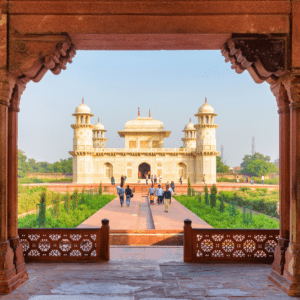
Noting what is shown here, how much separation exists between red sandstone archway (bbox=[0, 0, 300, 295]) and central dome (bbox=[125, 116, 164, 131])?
34141 mm

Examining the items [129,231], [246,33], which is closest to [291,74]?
[246,33]

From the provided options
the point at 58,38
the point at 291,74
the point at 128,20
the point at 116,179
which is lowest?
the point at 116,179

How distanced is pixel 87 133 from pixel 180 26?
30313mm

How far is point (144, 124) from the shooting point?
38.4 meters

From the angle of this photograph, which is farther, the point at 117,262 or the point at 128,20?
the point at 117,262

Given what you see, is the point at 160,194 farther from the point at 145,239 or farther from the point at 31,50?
the point at 31,50

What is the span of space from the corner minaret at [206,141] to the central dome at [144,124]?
6924 mm

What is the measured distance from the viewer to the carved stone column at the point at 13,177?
366 cm

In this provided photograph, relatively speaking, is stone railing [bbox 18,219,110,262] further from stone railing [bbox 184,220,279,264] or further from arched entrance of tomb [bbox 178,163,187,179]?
arched entrance of tomb [bbox 178,163,187,179]

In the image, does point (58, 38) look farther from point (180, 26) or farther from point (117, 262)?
point (117, 262)

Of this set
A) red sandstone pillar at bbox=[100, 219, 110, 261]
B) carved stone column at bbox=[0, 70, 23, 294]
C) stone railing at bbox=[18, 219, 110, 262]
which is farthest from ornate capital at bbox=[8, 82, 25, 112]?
red sandstone pillar at bbox=[100, 219, 110, 261]

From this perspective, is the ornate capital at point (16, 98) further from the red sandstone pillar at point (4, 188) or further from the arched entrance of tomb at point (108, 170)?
the arched entrance of tomb at point (108, 170)

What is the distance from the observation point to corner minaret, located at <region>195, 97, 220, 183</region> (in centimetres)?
3225

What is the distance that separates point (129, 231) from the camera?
7379 millimetres
